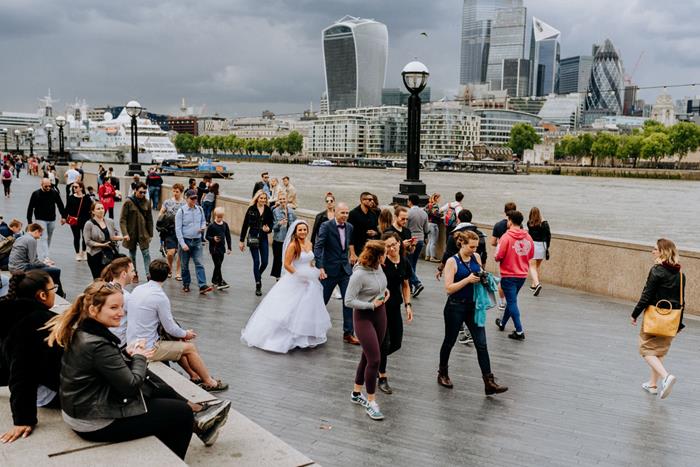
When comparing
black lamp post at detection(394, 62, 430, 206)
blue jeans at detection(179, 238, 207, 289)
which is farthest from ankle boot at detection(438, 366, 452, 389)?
black lamp post at detection(394, 62, 430, 206)

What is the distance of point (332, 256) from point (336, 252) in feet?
0.23

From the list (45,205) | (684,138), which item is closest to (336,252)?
(45,205)

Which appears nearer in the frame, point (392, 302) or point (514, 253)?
point (392, 302)

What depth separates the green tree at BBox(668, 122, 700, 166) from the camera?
115m

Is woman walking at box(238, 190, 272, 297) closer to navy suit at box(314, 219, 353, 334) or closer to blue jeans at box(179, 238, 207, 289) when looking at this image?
blue jeans at box(179, 238, 207, 289)

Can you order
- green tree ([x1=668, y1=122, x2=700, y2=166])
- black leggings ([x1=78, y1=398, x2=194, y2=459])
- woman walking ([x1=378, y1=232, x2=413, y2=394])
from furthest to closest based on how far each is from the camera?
green tree ([x1=668, y1=122, x2=700, y2=166]) < woman walking ([x1=378, y1=232, x2=413, y2=394]) < black leggings ([x1=78, y1=398, x2=194, y2=459])

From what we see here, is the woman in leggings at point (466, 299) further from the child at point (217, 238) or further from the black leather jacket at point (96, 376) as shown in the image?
the child at point (217, 238)

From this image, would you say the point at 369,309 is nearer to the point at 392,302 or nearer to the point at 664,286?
the point at 392,302

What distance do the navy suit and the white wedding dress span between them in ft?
0.96

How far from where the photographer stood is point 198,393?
15.1ft

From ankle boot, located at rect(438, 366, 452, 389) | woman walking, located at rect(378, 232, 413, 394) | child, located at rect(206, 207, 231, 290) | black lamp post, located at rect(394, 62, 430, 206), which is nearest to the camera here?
woman walking, located at rect(378, 232, 413, 394)

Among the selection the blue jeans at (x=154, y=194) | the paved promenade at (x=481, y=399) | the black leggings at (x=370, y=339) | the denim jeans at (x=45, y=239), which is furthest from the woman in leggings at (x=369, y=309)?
the blue jeans at (x=154, y=194)

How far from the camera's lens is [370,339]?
17.1 feet

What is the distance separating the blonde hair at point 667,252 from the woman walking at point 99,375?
4.61 metres
